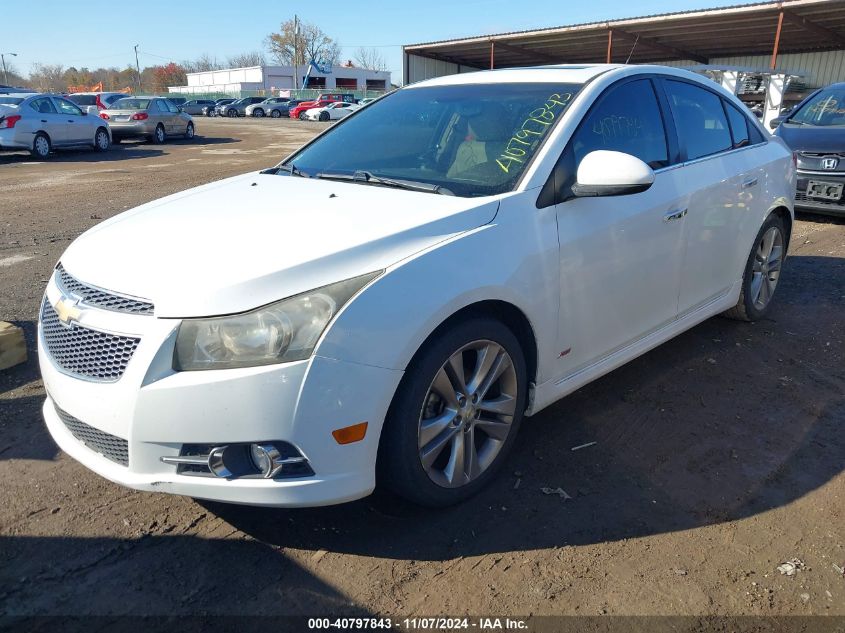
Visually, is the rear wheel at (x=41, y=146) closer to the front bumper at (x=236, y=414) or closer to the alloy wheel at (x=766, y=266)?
the front bumper at (x=236, y=414)

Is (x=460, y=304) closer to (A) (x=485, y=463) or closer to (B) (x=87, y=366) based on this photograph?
(A) (x=485, y=463)

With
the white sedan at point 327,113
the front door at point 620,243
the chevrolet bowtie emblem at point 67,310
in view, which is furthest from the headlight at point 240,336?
the white sedan at point 327,113

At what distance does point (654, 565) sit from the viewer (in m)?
2.51

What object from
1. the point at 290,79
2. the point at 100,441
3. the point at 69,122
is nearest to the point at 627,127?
the point at 100,441

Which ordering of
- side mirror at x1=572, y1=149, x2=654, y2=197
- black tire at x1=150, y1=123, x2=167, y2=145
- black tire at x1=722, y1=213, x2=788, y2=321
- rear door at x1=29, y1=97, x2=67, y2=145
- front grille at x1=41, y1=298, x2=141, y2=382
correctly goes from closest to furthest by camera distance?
front grille at x1=41, y1=298, x2=141, y2=382, side mirror at x1=572, y1=149, x2=654, y2=197, black tire at x1=722, y1=213, x2=788, y2=321, rear door at x1=29, y1=97, x2=67, y2=145, black tire at x1=150, y1=123, x2=167, y2=145

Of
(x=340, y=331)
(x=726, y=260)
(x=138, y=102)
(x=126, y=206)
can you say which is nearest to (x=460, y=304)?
(x=340, y=331)

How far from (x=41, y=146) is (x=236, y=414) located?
55.2 feet

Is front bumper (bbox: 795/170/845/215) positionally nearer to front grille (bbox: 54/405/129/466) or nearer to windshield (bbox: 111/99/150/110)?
front grille (bbox: 54/405/129/466)

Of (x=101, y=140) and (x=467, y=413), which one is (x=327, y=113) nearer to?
(x=101, y=140)

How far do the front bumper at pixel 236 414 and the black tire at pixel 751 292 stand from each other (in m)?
3.35

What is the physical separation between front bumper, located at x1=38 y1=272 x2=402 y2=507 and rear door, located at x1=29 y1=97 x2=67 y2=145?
16149 millimetres

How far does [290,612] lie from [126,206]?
866cm

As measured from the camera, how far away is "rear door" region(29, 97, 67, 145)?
15.8 meters

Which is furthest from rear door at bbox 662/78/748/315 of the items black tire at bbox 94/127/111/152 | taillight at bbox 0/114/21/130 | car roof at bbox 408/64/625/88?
black tire at bbox 94/127/111/152
